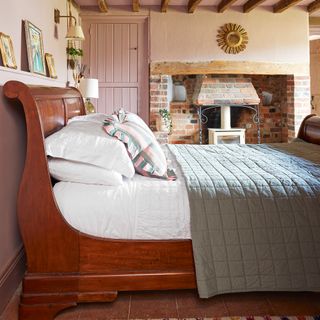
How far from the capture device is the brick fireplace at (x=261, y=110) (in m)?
6.23

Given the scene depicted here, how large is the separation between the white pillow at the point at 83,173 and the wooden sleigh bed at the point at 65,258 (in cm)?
9

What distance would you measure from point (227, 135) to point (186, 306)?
4610 millimetres

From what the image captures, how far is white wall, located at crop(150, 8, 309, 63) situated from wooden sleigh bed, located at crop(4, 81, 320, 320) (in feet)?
14.4

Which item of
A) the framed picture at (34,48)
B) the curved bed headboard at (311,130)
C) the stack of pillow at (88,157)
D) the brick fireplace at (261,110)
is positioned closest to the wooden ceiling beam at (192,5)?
the brick fireplace at (261,110)

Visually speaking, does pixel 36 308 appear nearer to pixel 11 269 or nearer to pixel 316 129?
pixel 11 269

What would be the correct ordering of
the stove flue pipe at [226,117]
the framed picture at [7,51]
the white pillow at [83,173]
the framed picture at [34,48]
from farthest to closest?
the stove flue pipe at [226,117]
the framed picture at [34,48]
the framed picture at [7,51]
the white pillow at [83,173]

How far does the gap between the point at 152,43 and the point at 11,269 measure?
4.56m

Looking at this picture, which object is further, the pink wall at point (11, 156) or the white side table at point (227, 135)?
the white side table at point (227, 135)

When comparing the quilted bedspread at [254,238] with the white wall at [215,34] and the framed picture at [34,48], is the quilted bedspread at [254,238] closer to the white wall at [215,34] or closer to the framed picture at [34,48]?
the framed picture at [34,48]

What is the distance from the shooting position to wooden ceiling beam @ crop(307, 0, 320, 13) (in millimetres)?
5753

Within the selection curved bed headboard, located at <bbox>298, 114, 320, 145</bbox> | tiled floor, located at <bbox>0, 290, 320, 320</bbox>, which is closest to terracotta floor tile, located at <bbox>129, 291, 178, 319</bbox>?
tiled floor, located at <bbox>0, 290, 320, 320</bbox>

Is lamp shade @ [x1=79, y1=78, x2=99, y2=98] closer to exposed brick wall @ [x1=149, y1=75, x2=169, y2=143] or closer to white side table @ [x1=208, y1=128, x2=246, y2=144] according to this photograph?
exposed brick wall @ [x1=149, y1=75, x2=169, y2=143]

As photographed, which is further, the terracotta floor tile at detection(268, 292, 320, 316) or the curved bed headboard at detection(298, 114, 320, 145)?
the curved bed headboard at detection(298, 114, 320, 145)

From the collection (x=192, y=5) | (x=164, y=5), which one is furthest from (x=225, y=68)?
(x=164, y=5)
